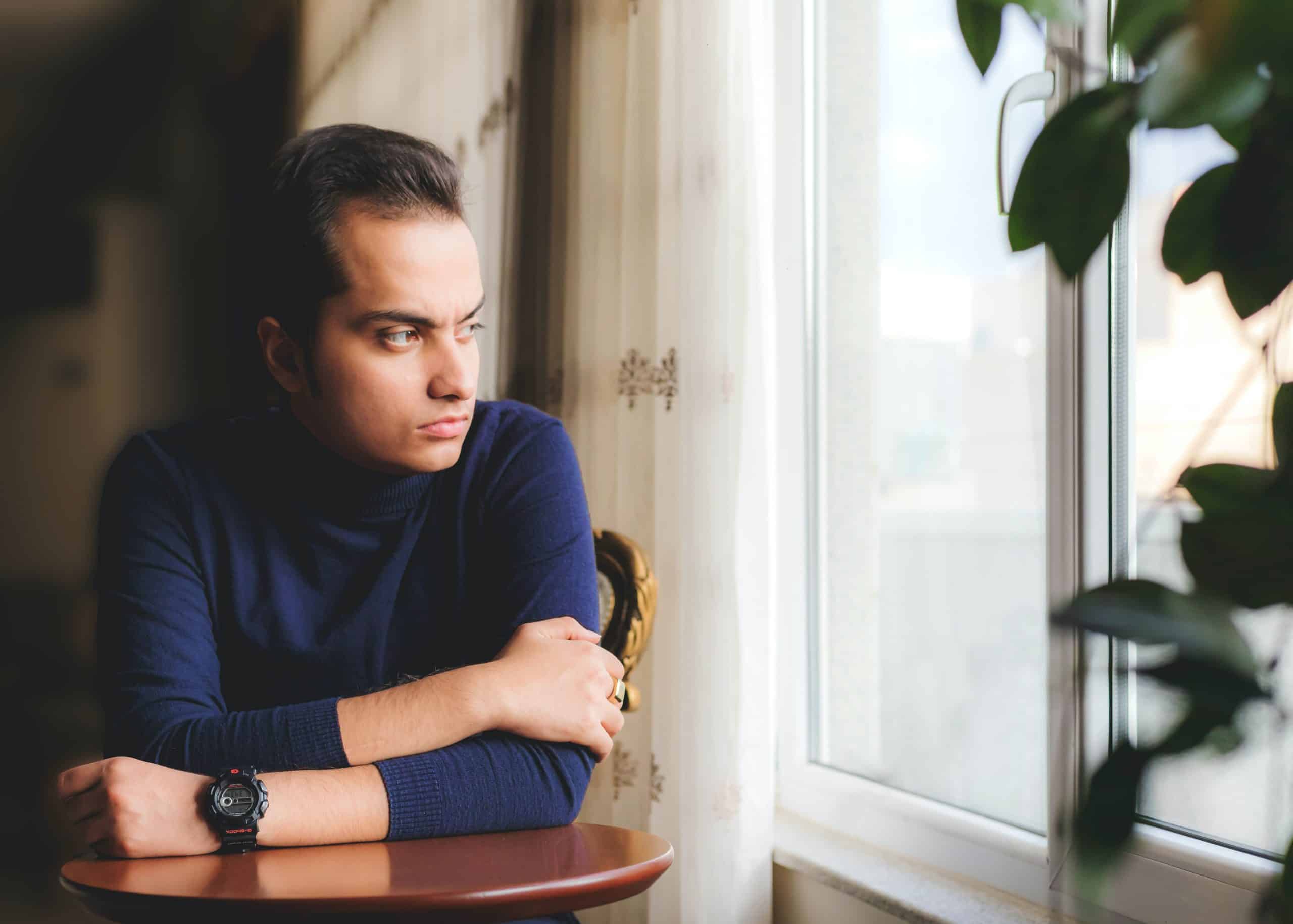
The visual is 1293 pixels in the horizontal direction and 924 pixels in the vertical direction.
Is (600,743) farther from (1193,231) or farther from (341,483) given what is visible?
(1193,231)

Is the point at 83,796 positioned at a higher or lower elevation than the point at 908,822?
higher

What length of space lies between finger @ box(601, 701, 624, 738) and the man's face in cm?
37

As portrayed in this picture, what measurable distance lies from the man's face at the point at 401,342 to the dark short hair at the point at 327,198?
2 cm

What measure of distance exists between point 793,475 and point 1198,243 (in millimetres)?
1370

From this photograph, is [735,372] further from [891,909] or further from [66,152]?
[66,152]

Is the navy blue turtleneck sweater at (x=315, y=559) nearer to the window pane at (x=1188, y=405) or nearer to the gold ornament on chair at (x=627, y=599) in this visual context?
the gold ornament on chair at (x=627, y=599)

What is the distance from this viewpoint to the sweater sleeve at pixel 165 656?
1.00m

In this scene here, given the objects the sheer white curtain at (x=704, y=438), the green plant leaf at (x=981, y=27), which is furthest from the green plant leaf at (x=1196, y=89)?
the sheer white curtain at (x=704, y=438)

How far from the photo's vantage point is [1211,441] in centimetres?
110

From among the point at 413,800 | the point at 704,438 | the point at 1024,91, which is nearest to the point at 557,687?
the point at 413,800

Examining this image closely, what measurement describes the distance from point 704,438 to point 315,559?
22.9 inches

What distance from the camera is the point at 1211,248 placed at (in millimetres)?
406

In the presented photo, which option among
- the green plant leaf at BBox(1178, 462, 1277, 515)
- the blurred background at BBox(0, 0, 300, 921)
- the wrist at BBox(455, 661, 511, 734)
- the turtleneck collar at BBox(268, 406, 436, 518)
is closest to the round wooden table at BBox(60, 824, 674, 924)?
the wrist at BBox(455, 661, 511, 734)

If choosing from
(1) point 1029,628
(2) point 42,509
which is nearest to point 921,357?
(1) point 1029,628
